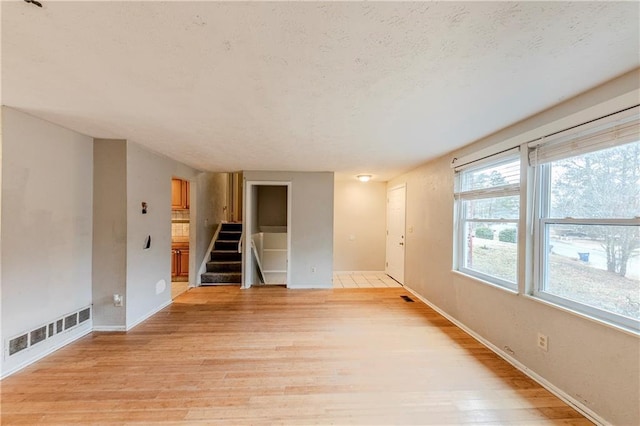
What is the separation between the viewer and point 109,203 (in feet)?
10.0

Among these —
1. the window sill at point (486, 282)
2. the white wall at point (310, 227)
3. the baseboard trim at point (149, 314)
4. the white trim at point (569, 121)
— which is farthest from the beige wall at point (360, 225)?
the baseboard trim at point (149, 314)

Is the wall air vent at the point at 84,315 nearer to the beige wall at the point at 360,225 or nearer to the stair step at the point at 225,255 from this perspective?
the stair step at the point at 225,255

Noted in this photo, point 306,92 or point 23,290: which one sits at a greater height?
point 306,92

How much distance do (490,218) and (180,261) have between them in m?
5.70

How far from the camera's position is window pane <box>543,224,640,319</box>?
162 centimetres

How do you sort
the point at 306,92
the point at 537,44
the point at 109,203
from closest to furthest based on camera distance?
1. the point at 537,44
2. the point at 306,92
3. the point at 109,203

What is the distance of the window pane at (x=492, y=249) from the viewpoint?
2.56 m

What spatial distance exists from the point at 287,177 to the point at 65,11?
394 cm

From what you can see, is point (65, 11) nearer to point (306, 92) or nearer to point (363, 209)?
point (306, 92)

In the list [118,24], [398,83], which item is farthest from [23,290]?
[398,83]

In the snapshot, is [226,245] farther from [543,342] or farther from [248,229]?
[543,342]

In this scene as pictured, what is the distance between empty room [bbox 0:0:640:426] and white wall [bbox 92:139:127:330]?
0.02 meters

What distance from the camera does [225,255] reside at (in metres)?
5.70

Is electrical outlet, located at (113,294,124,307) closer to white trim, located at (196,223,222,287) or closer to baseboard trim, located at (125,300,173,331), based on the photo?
baseboard trim, located at (125,300,173,331)
